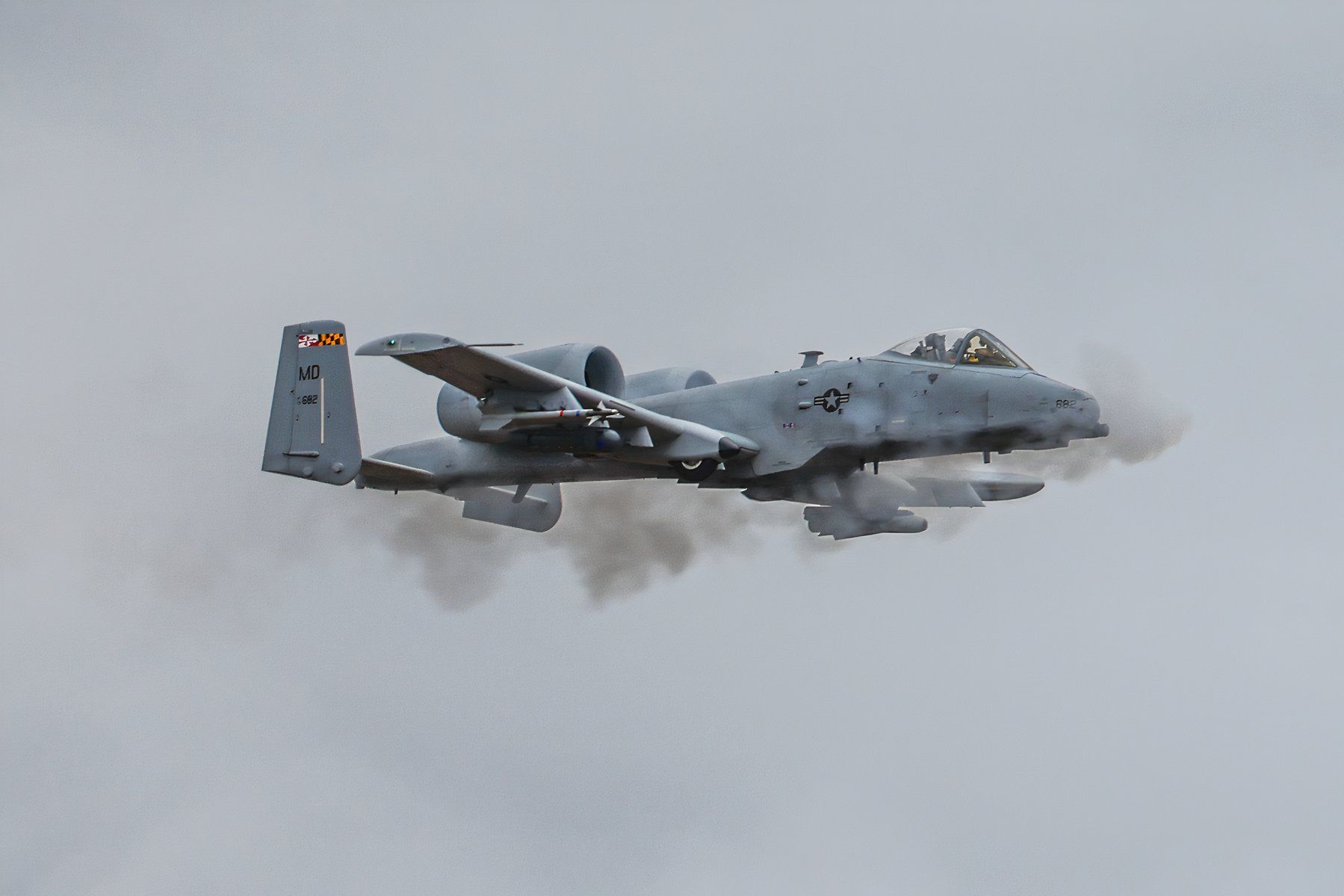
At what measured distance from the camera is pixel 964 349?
34062mm

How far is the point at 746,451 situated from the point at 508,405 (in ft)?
13.7

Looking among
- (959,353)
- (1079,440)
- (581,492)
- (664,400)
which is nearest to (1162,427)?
(1079,440)

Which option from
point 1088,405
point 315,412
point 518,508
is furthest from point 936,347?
point 315,412

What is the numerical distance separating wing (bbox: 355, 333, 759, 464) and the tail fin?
3028mm

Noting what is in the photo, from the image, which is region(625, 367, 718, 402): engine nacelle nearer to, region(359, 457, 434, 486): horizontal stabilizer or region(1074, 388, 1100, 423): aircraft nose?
region(359, 457, 434, 486): horizontal stabilizer

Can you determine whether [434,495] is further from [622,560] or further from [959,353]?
[959,353]

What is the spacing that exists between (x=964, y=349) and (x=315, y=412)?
11556 mm

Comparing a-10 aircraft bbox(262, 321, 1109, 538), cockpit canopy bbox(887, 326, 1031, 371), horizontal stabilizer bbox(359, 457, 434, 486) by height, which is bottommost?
horizontal stabilizer bbox(359, 457, 434, 486)

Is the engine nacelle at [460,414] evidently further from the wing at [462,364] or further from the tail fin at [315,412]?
the tail fin at [315,412]

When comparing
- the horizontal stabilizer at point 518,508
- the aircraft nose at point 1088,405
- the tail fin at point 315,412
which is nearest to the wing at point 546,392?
the tail fin at point 315,412

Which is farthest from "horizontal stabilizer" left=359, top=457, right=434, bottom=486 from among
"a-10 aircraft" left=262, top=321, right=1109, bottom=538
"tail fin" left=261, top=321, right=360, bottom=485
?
"tail fin" left=261, top=321, right=360, bottom=485

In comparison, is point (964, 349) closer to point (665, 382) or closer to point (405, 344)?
point (665, 382)

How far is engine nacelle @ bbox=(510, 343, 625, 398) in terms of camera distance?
115ft

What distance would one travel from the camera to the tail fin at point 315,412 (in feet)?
119
